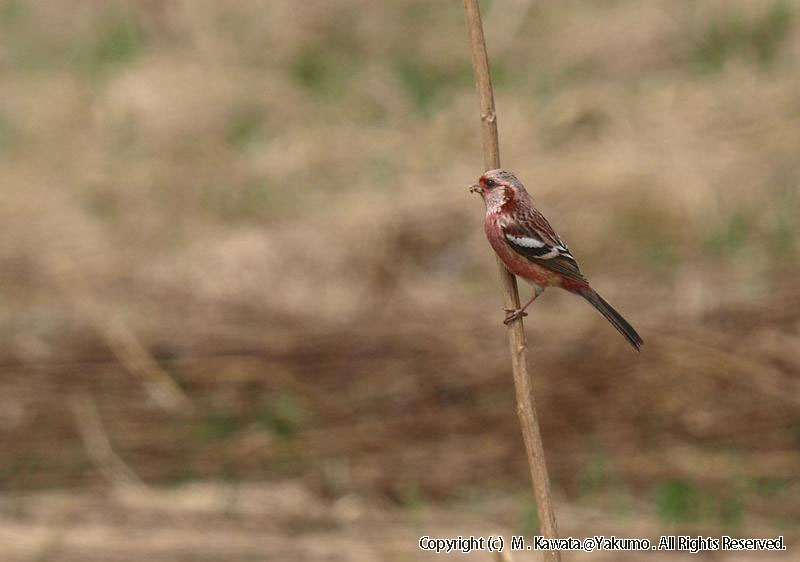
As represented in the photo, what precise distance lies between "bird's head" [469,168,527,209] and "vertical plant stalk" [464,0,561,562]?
101 mm

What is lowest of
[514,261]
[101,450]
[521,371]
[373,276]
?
[521,371]

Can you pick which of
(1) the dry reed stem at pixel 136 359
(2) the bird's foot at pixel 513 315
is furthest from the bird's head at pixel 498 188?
(1) the dry reed stem at pixel 136 359

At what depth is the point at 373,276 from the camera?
23.2 feet

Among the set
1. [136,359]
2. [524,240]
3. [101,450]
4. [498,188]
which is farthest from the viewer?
[136,359]

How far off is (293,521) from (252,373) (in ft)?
2.67

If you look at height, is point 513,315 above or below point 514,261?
below

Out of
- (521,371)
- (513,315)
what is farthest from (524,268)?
(521,371)

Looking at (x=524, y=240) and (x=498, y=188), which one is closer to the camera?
(x=498, y=188)

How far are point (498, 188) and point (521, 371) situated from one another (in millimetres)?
564

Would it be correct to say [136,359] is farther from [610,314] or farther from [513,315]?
[513,315]

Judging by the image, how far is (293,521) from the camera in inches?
196

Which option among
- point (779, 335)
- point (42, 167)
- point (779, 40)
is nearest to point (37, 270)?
point (42, 167)

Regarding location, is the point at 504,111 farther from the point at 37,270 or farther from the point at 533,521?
the point at 533,521

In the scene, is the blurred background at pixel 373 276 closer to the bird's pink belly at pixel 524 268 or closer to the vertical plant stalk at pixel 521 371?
the bird's pink belly at pixel 524 268
